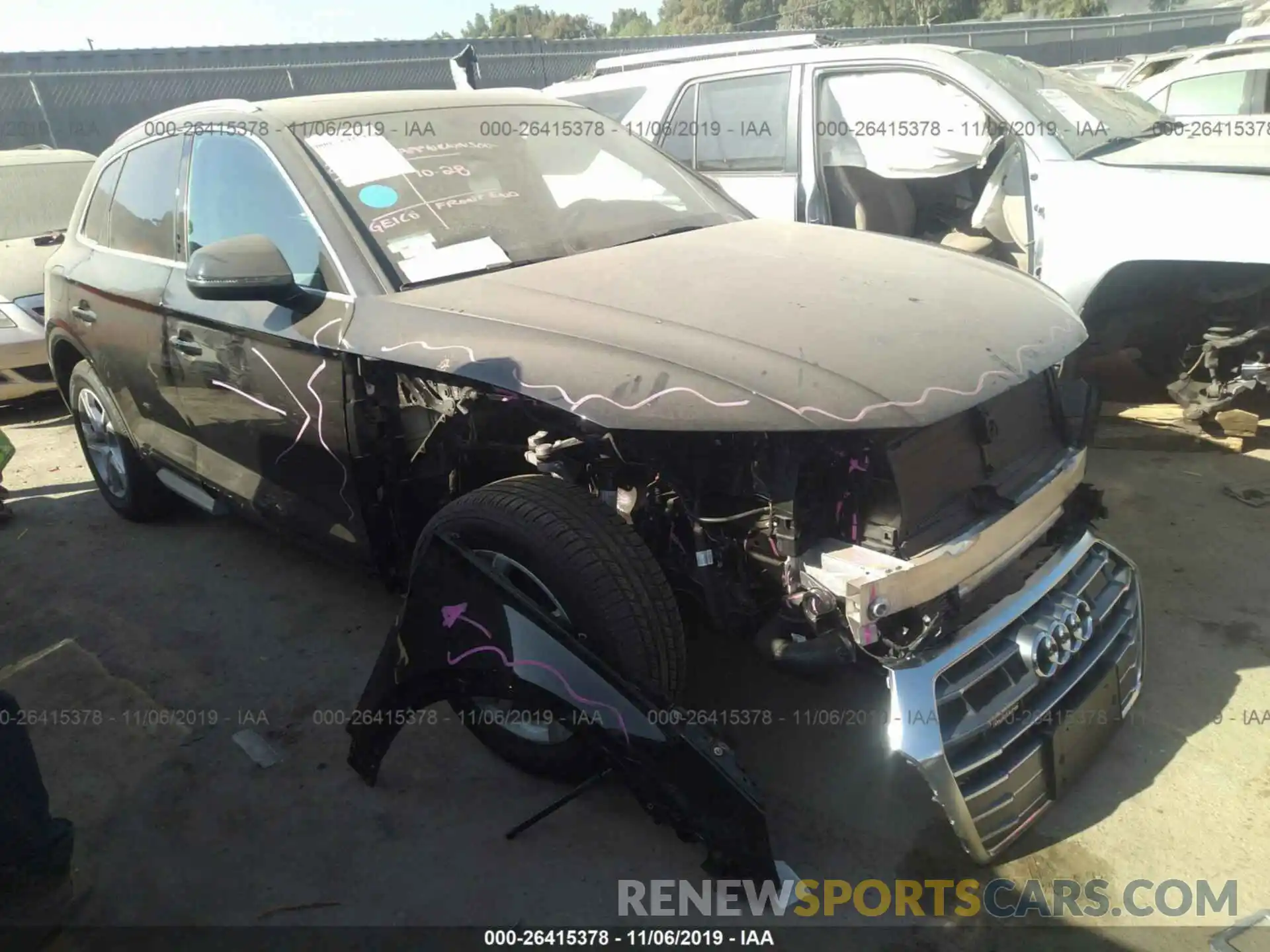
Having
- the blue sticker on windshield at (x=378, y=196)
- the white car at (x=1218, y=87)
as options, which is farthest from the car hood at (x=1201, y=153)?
the blue sticker on windshield at (x=378, y=196)

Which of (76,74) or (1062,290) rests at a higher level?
(76,74)

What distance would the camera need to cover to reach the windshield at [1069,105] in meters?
4.23

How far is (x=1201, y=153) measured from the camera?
410 centimetres

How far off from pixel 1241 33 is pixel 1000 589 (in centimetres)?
949

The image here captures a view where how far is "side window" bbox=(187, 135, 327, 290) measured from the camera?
9.14 feet

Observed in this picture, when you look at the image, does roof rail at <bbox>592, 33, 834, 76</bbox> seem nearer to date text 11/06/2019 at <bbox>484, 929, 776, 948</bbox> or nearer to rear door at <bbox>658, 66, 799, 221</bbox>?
rear door at <bbox>658, 66, 799, 221</bbox>

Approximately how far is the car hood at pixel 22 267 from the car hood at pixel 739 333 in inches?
209

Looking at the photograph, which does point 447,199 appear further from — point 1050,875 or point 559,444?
point 1050,875

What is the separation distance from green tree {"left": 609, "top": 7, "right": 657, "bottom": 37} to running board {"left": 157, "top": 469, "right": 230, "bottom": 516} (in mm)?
78639

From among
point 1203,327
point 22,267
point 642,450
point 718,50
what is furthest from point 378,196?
point 22,267

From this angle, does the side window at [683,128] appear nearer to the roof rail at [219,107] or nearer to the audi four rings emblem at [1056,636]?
the roof rail at [219,107]

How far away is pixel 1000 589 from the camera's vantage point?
2.38 metres

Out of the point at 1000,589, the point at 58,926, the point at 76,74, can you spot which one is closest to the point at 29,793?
the point at 58,926

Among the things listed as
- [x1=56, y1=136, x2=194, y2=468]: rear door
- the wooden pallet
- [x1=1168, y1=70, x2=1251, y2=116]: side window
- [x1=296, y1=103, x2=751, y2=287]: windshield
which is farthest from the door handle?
[x1=1168, y1=70, x2=1251, y2=116]: side window
